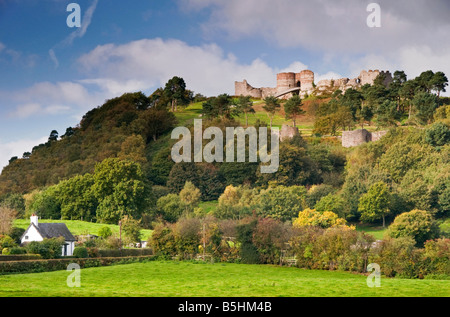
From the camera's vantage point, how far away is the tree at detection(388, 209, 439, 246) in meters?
56.1

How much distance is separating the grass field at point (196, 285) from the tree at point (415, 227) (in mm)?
15519

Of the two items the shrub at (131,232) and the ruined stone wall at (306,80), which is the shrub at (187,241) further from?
the ruined stone wall at (306,80)

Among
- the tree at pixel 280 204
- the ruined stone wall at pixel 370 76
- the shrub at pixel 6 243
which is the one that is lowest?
the shrub at pixel 6 243

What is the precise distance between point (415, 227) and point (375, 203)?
13.2 metres

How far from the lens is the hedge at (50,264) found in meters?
36.2

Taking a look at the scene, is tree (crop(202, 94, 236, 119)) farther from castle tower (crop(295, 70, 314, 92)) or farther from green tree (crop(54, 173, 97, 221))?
castle tower (crop(295, 70, 314, 92))

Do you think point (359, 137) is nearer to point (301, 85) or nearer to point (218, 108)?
point (218, 108)

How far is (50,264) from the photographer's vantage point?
1534 inches

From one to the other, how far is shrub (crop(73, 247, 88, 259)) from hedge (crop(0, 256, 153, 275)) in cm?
60

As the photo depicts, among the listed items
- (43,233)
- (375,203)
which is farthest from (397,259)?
(375,203)

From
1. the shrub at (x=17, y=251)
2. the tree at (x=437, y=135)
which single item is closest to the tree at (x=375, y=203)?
the tree at (x=437, y=135)

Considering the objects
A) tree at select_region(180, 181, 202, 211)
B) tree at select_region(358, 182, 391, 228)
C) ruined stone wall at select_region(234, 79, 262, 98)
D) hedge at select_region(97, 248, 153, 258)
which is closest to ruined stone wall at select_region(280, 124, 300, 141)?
tree at select_region(180, 181, 202, 211)

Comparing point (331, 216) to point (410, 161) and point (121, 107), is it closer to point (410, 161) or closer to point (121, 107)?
point (410, 161)
